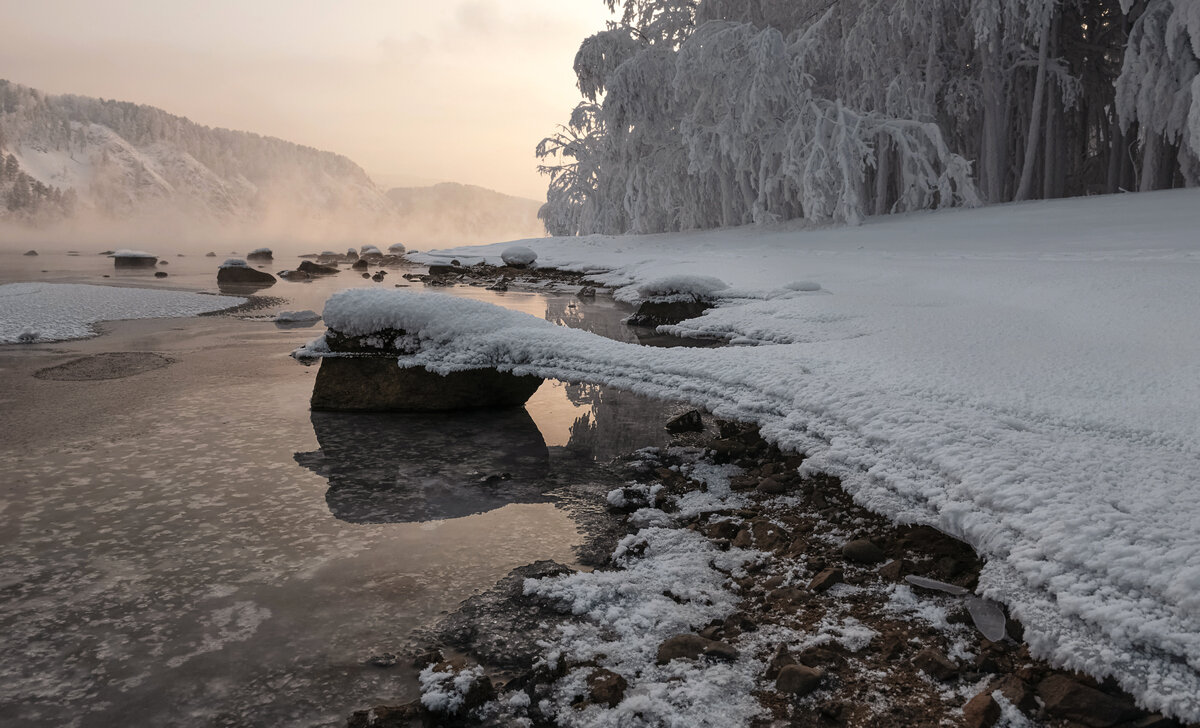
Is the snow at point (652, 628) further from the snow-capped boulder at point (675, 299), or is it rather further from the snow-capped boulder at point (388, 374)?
the snow-capped boulder at point (675, 299)

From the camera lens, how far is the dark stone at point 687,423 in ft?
14.8

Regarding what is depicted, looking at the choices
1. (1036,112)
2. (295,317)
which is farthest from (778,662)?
(1036,112)

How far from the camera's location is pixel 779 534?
299 centimetres

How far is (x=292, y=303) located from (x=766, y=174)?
36.6 feet

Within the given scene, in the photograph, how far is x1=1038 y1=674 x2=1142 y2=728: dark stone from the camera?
5.81ft

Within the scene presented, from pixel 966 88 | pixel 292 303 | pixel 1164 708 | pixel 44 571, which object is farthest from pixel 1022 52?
pixel 44 571

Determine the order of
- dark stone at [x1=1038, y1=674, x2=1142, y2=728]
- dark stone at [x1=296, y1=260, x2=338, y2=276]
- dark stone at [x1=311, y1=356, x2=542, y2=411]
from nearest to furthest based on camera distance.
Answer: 1. dark stone at [x1=1038, y1=674, x2=1142, y2=728]
2. dark stone at [x1=311, y1=356, x2=542, y2=411]
3. dark stone at [x1=296, y1=260, x2=338, y2=276]

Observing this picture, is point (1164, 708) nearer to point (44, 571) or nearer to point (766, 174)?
point (44, 571)

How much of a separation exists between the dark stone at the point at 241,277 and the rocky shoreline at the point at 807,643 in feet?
52.9

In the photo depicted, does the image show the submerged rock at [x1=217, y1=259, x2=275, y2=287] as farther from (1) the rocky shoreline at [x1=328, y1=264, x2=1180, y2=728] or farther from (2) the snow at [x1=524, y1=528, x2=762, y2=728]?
(2) the snow at [x1=524, y1=528, x2=762, y2=728]

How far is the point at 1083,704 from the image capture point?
182 centimetres

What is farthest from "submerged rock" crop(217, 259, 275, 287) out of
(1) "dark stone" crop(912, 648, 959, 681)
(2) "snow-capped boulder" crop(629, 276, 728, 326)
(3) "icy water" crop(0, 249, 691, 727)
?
(1) "dark stone" crop(912, 648, 959, 681)

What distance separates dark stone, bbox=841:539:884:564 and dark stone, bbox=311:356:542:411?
2898 millimetres

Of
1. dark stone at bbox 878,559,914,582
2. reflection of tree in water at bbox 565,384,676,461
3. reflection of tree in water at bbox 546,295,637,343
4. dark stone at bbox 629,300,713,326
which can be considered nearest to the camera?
dark stone at bbox 878,559,914,582
